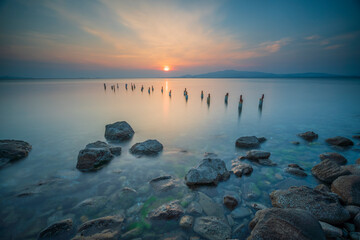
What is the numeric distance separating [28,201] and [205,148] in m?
9.05

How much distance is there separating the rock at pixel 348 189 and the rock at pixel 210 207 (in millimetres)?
4162

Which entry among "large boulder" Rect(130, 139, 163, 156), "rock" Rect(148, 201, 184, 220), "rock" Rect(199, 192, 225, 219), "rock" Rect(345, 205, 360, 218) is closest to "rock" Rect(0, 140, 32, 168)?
"large boulder" Rect(130, 139, 163, 156)

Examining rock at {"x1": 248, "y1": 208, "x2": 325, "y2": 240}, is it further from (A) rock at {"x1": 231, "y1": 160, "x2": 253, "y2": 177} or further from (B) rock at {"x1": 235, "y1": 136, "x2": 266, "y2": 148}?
(B) rock at {"x1": 235, "y1": 136, "x2": 266, "y2": 148}

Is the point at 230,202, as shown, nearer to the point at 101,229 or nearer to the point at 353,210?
the point at 353,210

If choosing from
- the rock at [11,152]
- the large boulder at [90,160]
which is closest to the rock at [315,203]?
the large boulder at [90,160]

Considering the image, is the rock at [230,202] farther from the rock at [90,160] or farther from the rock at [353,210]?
the rock at [90,160]

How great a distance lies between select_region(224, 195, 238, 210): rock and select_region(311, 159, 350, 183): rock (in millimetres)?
4433

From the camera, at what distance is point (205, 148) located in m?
11.2

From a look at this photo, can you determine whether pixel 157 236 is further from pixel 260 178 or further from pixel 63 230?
pixel 260 178

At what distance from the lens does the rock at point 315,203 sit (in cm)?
452

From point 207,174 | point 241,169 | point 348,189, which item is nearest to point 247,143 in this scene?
point 241,169

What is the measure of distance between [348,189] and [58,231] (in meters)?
9.24

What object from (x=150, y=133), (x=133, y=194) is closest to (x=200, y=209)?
(x=133, y=194)

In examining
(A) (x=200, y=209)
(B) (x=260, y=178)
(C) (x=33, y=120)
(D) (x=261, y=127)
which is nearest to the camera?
(A) (x=200, y=209)
